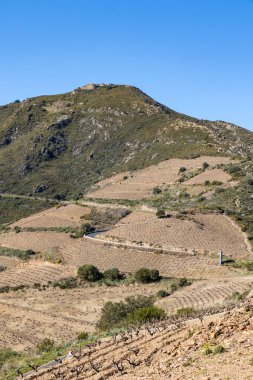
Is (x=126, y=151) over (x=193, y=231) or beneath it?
over

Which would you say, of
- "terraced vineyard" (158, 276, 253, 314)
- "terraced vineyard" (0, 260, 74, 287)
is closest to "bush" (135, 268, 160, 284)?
"terraced vineyard" (158, 276, 253, 314)

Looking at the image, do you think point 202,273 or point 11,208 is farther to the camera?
point 11,208

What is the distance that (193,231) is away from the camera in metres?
58.7

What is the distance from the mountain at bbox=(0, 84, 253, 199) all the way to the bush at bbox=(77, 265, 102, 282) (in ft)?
182

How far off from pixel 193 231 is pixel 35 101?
104 meters

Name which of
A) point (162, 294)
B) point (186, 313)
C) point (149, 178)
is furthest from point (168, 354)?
point (149, 178)

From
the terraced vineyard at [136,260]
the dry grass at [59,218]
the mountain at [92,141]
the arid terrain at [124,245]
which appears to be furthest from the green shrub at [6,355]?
the mountain at [92,141]

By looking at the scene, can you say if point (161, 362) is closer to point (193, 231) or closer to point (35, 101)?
point (193, 231)

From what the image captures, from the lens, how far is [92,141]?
12619 cm

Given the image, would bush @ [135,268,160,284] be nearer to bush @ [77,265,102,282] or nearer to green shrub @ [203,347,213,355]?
bush @ [77,265,102,282]

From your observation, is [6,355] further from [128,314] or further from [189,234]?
[189,234]

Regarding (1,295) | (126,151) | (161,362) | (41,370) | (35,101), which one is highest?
(35,101)

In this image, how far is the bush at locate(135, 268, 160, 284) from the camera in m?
46.7

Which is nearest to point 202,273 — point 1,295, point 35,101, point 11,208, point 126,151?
point 1,295
